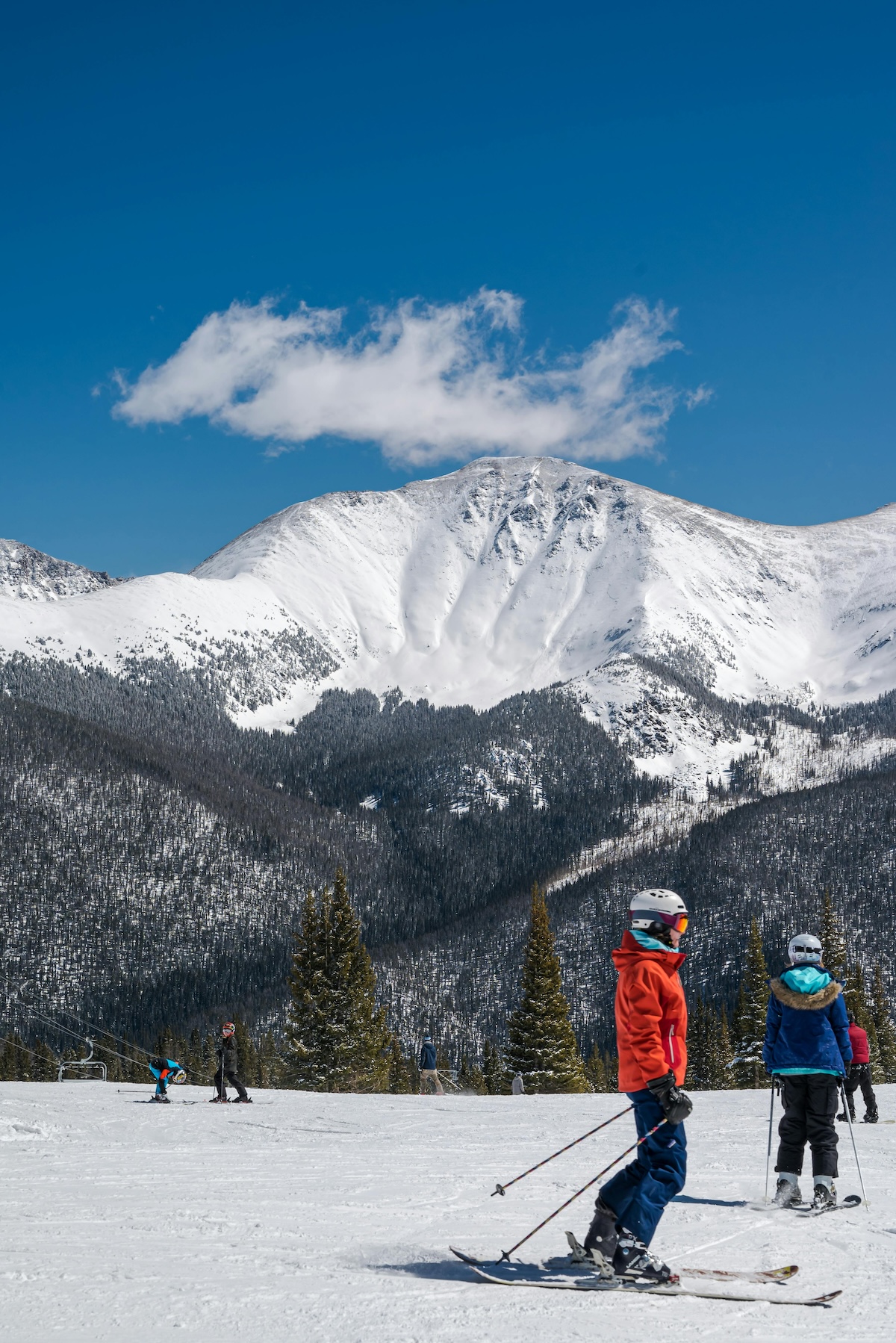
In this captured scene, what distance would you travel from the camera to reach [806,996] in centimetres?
877

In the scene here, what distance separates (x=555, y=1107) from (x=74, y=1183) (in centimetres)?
1076

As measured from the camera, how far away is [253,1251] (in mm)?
6973

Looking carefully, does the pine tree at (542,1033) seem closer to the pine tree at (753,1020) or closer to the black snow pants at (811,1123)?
the pine tree at (753,1020)

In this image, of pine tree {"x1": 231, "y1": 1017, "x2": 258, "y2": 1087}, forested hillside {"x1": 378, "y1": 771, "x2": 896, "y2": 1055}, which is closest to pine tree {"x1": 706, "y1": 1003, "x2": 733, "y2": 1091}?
pine tree {"x1": 231, "y1": 1017, "x2": 258, "y2": 1087}

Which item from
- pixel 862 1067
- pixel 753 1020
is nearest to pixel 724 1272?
pixel 862 1067

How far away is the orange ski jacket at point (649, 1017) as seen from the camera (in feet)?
20.9

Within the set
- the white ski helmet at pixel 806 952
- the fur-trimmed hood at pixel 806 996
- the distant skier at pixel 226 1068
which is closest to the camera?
the fur-trimmed hood at pixel 806 996

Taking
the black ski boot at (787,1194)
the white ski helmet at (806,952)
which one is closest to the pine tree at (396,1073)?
the black ski boot at (787,1194)

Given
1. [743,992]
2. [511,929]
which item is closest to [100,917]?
[511,929]

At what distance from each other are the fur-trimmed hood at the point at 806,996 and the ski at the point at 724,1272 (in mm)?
2489

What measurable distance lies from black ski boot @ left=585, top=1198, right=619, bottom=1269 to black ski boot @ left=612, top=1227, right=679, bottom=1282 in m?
0.06

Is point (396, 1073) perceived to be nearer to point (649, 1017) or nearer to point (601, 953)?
point (649, 1017)

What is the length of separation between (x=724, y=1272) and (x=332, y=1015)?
32269 millimetres

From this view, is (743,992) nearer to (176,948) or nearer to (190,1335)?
(190,1335)
